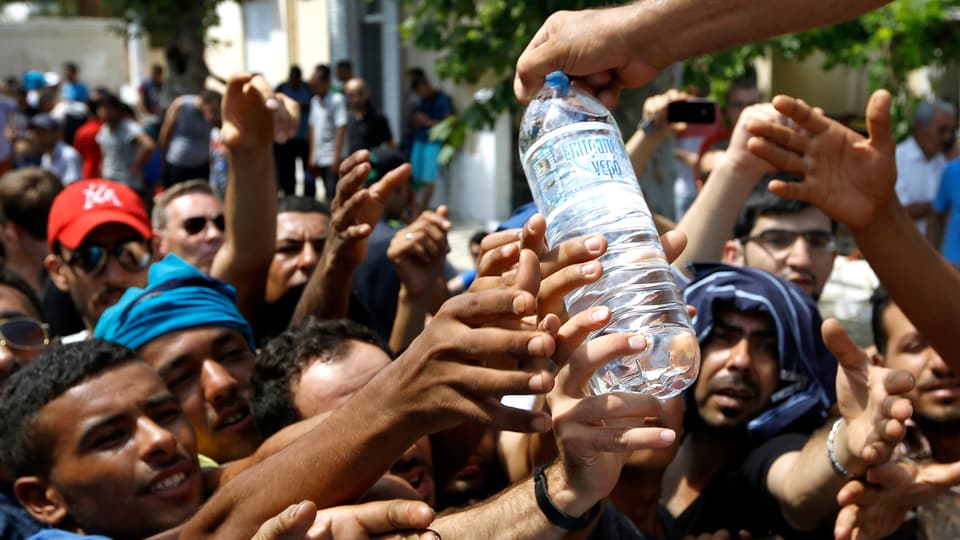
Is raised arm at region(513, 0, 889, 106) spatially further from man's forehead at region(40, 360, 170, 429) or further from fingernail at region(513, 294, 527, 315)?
man's forehead at region(40, 360, 170, 429)

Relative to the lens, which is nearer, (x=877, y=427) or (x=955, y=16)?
(x=877, y=427)

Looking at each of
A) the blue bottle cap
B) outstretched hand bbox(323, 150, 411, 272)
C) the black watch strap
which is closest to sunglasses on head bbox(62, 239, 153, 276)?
outstretched hand bbox(323, 150, 411, 272)

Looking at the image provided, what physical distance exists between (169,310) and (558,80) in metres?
1.72

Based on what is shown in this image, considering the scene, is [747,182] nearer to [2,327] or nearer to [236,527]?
[236,527]

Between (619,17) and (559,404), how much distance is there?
0.86m

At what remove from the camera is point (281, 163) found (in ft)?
46.1

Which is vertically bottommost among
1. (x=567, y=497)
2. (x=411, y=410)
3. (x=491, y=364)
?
(x=567, y=497)

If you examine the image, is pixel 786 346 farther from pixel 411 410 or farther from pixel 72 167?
pixel 72 167

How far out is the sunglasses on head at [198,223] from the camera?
4.71m

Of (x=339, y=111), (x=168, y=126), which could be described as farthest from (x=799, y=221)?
(x=339, y=111)

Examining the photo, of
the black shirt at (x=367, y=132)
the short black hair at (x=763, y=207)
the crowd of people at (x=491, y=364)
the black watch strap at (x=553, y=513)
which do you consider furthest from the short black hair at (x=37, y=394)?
the black shirt at (x=367, y=132)

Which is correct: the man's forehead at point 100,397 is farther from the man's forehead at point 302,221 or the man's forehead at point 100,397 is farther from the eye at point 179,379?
Result: the man's forehead at point 302,221

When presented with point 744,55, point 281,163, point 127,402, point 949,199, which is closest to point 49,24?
point 281,163

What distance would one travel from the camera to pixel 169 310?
11.3 feet
